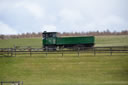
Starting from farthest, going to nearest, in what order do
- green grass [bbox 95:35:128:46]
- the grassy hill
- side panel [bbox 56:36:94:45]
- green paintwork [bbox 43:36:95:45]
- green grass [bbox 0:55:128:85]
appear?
the grassy hill, green grass [bbox 95:35:128:46], side panel [bbox 56:36:94:45], green paintwork [bbox 43:36:95:45], green grass [bbox 0:55:128:85]

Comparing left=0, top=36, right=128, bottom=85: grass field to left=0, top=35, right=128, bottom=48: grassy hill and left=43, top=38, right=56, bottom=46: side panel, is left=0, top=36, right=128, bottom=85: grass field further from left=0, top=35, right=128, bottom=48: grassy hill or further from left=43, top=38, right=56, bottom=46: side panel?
left=0, top=35, right=128, bottom=48: grassy hill

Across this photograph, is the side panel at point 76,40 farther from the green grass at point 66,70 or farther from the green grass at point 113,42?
the green grass at point 113,42

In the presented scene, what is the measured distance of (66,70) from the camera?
2105 centimetres

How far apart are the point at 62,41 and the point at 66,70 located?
14.8 m

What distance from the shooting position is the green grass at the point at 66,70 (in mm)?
18406

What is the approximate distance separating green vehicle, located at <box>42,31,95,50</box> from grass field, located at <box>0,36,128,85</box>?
10.3 metres

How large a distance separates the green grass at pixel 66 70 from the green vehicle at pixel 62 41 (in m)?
10.3

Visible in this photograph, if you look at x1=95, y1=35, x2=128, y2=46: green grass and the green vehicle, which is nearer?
the green vehicle

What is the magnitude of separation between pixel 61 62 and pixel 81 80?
5.29 metres

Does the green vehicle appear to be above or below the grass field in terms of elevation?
above

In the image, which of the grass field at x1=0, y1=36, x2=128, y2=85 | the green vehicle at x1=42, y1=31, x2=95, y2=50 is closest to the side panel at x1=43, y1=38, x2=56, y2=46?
the green vehicle at x1=42, y1=31, x2=95, y2=50

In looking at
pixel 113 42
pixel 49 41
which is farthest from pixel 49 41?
pixel 113 42

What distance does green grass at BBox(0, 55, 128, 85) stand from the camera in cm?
1841

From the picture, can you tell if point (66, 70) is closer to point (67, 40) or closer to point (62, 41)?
point (62, 41)
